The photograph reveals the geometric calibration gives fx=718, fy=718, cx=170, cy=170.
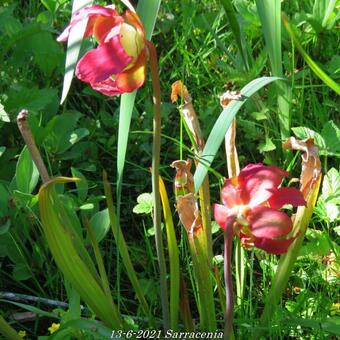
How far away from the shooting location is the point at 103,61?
2.94ft

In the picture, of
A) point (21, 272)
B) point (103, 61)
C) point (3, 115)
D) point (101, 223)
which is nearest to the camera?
point (103, 61)

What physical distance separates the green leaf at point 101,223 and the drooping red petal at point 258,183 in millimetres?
437

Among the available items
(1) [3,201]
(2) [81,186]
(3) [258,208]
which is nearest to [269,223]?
(3) [258,208]

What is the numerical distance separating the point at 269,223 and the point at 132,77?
263 mm

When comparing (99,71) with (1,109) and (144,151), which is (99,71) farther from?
(144,151)

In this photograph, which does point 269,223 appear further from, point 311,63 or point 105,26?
point 105,26

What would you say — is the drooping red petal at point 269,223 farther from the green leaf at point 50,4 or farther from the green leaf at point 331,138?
the green leaf at point 50,4

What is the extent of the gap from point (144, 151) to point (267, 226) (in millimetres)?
894

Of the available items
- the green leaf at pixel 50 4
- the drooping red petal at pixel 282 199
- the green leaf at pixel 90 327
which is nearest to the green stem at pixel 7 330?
the green leaf at pixel 90 327

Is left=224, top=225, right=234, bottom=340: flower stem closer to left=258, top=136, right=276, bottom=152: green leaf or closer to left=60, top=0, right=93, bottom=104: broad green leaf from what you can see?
left=60, top=0, right=93, bottom=104: broad green leaf

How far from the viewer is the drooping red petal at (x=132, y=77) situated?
93 cm

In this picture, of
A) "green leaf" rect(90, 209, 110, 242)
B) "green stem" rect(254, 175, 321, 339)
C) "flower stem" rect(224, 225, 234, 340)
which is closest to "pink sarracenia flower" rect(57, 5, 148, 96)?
"flower stem" rect(224, 225, 234, 340)

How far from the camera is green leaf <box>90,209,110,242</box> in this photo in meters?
1.36

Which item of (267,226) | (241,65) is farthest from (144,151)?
(267,226)
